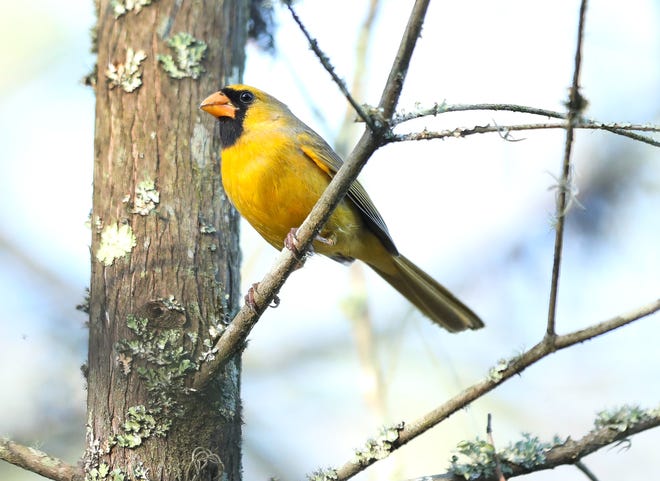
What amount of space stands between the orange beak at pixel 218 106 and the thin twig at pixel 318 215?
119 centimetres

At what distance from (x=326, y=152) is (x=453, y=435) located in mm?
4002

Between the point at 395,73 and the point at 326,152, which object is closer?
the point at 395,73

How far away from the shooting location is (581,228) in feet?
20.7

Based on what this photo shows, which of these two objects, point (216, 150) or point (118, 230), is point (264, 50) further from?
point (118, 230)

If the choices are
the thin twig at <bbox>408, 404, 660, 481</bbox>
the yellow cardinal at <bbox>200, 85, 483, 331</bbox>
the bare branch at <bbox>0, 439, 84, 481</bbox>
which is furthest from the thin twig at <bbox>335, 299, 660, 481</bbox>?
the yellow cardinal at <bbox>200, 85, 483, 331</bbox>

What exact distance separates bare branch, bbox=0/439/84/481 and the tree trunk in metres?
0.07

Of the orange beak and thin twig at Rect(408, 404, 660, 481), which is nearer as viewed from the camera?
thin twig at Rect(408, 404, 660, 481)

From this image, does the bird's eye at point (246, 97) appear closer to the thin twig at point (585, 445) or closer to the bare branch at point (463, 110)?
the bare branch at point (463, 110)

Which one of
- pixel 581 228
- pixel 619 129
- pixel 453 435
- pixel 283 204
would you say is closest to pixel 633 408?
pixel 619 129

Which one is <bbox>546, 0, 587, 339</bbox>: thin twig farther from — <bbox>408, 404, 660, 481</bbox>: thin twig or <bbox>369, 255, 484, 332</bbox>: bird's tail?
<bbox>369, 255, 484, 332</bbox>: bird's tail

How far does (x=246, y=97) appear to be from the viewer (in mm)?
4418

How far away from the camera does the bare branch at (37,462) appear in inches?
118

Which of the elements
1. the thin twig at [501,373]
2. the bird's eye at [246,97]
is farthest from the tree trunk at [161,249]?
the thin twig at [501,373]

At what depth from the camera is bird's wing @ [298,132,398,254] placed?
4270mm
